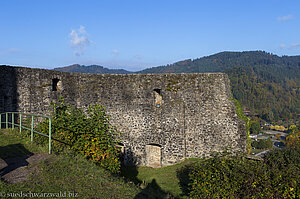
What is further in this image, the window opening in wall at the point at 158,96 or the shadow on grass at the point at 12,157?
the window opening in wall at the point at 158,96

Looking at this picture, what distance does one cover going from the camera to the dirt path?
520 centimetres

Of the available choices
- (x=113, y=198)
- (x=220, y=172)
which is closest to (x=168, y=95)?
(x=220, y=172)

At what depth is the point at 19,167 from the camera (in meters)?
5.73

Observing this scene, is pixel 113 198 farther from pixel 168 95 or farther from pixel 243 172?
pixel 168 95

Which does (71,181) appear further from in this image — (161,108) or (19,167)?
(161,108)

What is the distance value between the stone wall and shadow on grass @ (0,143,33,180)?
16.9ft

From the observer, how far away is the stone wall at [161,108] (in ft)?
42.1

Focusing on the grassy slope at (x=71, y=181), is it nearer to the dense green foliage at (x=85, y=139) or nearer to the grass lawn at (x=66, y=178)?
the grass lawn at (x=66, y=178)

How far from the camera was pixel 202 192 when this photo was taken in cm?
737

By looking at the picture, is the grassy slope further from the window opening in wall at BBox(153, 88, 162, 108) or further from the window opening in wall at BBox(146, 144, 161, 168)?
the window opening in wall at BBox(153, 88, 162, 108)

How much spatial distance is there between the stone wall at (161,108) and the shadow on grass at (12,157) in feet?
16.9

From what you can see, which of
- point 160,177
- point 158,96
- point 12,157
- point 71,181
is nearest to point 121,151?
point 160,177

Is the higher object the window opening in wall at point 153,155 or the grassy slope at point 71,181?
the grassy slope at point 71,181

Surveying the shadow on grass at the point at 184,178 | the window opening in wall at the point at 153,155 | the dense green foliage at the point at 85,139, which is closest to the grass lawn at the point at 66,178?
the dense green foliage at the point at 85,139
